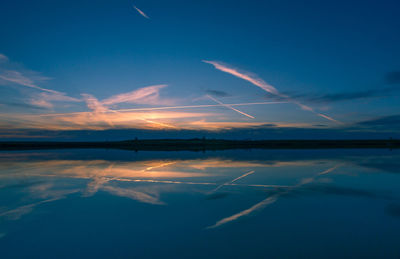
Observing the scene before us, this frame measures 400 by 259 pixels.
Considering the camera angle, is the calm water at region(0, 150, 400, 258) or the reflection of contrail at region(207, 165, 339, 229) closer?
the calm water at region(0, 150, 400, 258)

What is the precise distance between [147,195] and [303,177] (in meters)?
8.04

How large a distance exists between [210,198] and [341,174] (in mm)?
8900

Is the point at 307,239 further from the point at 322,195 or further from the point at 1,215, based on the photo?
the point at 1,215

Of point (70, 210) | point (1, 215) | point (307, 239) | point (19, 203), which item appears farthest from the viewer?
point (19, 203)

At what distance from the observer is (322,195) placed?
367 inches

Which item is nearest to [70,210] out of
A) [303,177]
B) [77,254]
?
A: [77,254]

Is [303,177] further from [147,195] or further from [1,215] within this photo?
[1,215]

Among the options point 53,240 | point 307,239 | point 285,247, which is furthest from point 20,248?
point 307,239

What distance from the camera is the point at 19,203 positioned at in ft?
27.8

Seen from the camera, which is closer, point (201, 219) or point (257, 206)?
point (201, 219)

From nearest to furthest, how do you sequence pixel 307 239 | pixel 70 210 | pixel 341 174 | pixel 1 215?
pixel 307 239
pixel 1 215
pixel 70 210
pixel 341 174

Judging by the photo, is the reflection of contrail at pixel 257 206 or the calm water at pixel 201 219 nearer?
the calm water at pixel 201 219

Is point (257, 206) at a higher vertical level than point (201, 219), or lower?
higher

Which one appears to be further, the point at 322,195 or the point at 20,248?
the point at 322,195
